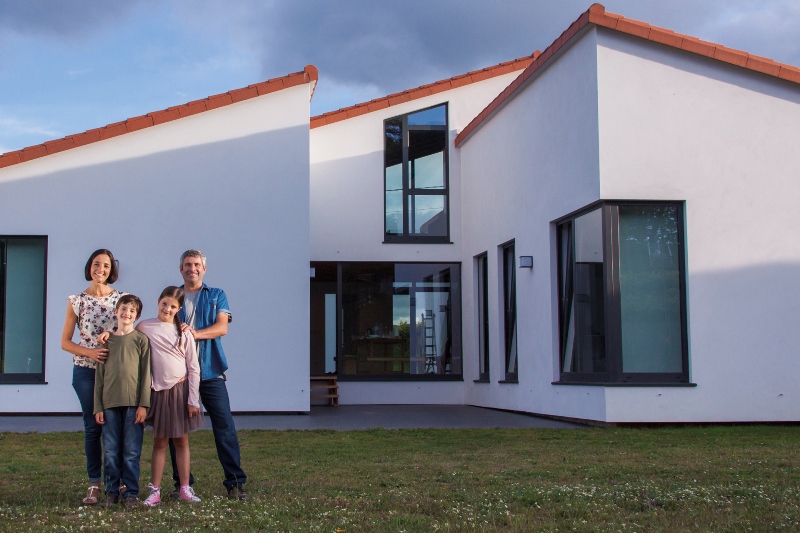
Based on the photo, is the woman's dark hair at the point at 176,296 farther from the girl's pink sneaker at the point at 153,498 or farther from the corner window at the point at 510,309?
the corner window at the point at 510,309

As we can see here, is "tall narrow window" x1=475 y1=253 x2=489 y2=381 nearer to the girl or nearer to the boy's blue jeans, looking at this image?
the girl

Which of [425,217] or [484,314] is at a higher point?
[425,217]

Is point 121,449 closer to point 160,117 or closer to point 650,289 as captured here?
point 650,289

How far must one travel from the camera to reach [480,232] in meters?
14.7

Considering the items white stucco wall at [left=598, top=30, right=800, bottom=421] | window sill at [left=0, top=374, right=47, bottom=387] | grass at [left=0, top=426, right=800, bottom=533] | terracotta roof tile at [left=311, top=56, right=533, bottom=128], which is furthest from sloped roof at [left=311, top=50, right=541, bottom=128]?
grass at [left=0, top=426, right=800, bottom=533]

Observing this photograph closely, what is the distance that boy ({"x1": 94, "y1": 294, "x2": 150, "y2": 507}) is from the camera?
17.3 feet

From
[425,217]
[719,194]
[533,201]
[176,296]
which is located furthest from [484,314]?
[176,296]

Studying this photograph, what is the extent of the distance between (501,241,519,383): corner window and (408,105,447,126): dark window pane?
3.33m

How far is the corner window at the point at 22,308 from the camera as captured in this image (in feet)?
39.6

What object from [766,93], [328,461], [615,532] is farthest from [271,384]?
[615,532]

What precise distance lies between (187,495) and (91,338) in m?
1.14

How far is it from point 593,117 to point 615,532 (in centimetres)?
663

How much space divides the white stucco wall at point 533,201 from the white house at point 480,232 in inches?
1.9

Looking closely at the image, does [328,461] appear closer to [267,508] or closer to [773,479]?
[267,508]
